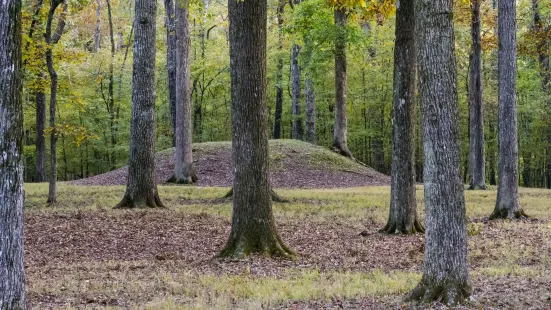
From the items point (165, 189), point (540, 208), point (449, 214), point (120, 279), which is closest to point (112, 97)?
point (165, 189)

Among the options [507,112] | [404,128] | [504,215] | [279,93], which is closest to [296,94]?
[279,93]

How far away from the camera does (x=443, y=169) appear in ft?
18.7

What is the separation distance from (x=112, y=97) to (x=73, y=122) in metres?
3.29

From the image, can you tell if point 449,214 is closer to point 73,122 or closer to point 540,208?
point 540,208

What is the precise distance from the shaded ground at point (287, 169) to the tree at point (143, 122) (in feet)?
24.9

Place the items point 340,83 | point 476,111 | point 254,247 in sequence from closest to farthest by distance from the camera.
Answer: point 254,247 → point 476,111 → point 340,83

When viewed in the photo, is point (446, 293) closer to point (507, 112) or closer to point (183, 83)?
point (507, 112)

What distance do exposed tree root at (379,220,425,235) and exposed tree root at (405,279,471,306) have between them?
543 cm

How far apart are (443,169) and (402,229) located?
5.74 meters

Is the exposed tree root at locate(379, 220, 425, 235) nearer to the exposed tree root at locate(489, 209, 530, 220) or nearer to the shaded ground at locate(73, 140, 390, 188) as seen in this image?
the exposed tree root at locate(489, 209, 530, 220)

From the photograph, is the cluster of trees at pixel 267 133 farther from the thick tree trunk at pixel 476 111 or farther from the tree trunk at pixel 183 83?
the thick tree trunk at pixel 476 111

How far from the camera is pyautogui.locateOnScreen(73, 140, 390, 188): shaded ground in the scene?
23.4 meters

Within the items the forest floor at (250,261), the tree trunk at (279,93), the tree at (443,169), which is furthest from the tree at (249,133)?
the tree trunk at (279,93)

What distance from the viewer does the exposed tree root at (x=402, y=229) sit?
11180mm
